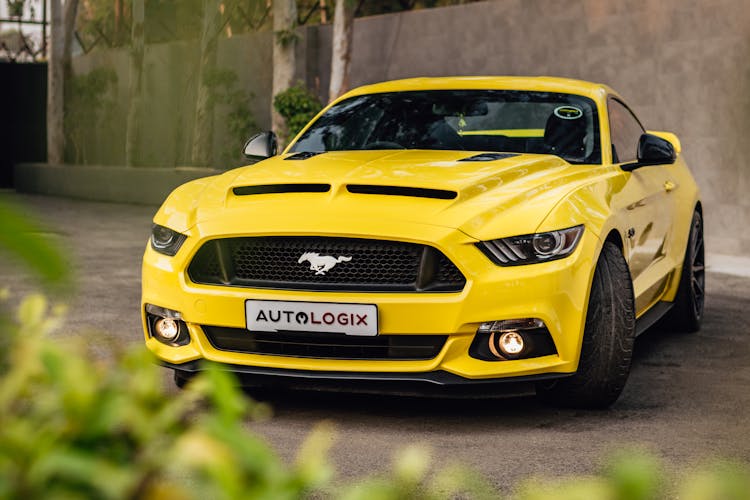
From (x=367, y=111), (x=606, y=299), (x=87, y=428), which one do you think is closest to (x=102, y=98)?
(x=367, y=111)

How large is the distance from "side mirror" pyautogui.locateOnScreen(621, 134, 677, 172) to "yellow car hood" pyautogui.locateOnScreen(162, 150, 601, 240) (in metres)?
0.39

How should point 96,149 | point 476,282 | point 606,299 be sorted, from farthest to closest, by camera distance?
point 96,149 → point 606,299 → point 476,282

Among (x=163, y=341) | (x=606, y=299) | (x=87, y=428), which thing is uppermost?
(x=87, y=428)

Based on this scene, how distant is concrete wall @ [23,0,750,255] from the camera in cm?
1209

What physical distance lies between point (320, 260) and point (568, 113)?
191 cm

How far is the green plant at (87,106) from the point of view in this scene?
88.0ft

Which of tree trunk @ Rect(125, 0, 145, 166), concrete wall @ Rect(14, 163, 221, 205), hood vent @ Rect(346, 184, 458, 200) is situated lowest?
concrete wall @ Rect(14, 163, 221, 205)

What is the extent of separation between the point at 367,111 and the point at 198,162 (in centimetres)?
1635

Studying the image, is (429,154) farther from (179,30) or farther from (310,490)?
(179,30)

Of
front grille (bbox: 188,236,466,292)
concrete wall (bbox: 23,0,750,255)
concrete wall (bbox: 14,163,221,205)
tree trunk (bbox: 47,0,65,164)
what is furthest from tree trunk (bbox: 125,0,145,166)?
front grille (bbox: 188,236,466,292)

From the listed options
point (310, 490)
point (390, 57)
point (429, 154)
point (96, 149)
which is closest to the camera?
point (310, 490)

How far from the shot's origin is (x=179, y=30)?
26.2 meters

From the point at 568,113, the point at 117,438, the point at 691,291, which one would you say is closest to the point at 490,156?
the point at 568,113

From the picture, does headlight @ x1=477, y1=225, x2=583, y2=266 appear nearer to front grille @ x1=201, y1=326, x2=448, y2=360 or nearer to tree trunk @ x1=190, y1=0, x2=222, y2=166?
front grille @ x1=201, y1=326, x2=448, y2=360
